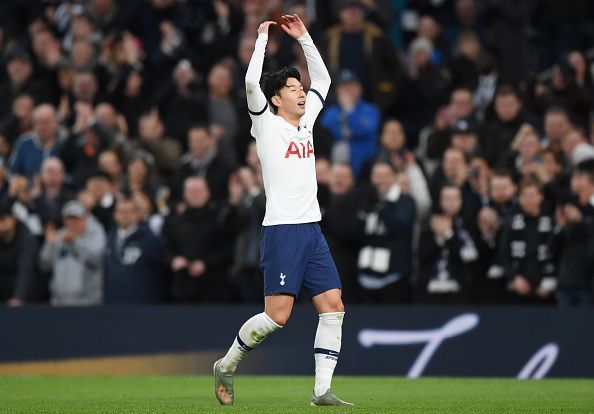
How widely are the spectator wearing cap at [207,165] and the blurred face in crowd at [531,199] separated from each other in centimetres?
443

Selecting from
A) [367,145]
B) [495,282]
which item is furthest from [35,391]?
[367,145]

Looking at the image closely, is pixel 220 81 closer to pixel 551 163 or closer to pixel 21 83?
pixel 21 83

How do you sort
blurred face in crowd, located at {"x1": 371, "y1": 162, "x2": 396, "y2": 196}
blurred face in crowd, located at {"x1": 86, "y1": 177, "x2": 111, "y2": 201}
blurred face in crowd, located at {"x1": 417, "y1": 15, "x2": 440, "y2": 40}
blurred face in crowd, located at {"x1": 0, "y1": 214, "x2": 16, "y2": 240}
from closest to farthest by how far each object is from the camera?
blurred face in crowd, located at {"x1": 371, "y1": 162, "x2": 396, "y2": 196}
blurred face in crowd, located at {"x1": 0, "y1": 214, "x2": 16, "y2": 240}
blurred face in crowd, located at {"x1": 86, "y1": 177, "x2": 111, "y2": 201}
blurred face in crowd, located at {"x1": 417, "y1": 15, "x2": 440, "y2": 40}

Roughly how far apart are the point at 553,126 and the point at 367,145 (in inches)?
109

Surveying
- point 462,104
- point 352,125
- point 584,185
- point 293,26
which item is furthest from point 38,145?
point 293,26

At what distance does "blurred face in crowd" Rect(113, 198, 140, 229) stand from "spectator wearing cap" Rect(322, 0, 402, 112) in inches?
159

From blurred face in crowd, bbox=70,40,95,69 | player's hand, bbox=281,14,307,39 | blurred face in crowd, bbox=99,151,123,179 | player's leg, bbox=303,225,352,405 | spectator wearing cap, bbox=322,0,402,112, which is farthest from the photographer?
blurred face in crowd, bbox=70,40,95,69

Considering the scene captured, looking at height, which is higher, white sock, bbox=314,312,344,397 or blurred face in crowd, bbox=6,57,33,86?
blurred face in crowd, bbox=6,57,33,86

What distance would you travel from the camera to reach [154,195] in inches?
724

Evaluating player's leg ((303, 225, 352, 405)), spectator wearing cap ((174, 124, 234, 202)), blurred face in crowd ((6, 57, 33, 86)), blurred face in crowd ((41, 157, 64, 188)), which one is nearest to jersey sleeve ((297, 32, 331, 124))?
player's leg ((303, 225, 352, 405))

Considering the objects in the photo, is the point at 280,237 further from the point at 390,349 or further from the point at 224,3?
the point at 224,3

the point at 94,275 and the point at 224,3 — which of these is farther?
the point at 224,3

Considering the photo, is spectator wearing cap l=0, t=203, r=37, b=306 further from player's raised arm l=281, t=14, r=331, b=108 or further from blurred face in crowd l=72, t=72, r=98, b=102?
player's raised arm l=281, t=14, r=331, b=108

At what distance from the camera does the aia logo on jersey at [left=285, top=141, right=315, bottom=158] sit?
10609 mm
